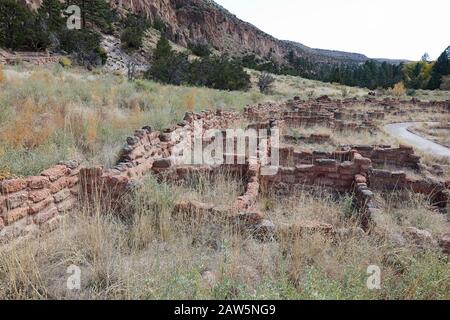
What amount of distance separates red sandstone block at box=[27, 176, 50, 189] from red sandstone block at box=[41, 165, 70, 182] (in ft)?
0.28

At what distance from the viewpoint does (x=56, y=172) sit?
164 inches

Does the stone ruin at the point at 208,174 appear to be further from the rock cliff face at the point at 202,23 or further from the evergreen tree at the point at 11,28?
the rock cliff face at the point at 202,23

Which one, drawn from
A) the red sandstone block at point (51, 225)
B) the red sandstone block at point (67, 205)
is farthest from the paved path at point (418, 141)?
the red sandstone block at point (51, 225)

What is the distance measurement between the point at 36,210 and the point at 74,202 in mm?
741

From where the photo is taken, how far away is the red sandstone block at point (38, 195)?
3.75 metres

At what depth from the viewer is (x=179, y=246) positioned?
133 inches

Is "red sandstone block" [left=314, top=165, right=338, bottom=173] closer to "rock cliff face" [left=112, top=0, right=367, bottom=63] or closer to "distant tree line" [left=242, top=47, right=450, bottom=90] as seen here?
Answer: "distant tree line" [left=242, top=47, right=450, bottom=90]

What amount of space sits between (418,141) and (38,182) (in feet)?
40.9

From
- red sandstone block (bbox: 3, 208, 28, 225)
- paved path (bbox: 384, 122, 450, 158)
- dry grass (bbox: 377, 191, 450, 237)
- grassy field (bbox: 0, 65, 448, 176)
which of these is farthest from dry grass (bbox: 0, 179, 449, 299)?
paved path (bbox: 384, 122, 450, 158)

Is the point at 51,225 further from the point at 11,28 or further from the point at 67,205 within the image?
the point at 11,28

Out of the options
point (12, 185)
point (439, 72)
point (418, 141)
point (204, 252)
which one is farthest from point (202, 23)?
point (204, 252)

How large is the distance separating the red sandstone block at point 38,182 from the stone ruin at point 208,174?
0.04 feet
